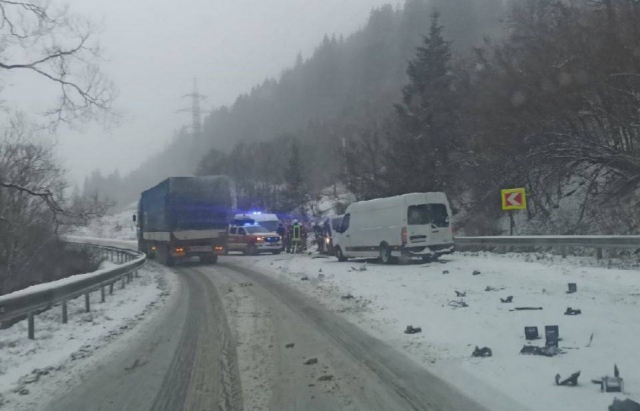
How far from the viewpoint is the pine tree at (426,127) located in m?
40.1

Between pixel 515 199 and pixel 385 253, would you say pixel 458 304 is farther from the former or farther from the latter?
pixel 515 199

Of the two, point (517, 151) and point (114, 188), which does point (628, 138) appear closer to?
point (517, 151)

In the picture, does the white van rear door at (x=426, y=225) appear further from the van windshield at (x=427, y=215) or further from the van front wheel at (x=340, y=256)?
the van front wheel at (x=340, y=256)

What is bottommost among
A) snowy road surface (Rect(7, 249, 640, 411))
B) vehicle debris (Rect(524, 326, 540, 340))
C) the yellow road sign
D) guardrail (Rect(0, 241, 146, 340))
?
snowy road surface (Rect(7, 249, 640, 411))

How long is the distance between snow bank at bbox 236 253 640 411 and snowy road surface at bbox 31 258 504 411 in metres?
0.49

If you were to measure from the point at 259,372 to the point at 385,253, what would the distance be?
15.6 meters

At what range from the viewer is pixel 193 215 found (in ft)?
96.2

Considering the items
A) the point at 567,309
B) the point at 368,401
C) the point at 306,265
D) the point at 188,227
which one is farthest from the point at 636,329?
the point at 188,227

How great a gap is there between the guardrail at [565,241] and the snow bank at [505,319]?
0.77 meters

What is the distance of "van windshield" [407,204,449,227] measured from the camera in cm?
2148

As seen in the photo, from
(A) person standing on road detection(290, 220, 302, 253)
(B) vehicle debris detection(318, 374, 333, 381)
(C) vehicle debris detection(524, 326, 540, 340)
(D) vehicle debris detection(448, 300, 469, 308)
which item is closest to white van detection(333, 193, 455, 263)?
(D) vehicle debris detection(448, 300, 469, 308)

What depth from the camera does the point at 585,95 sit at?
24.2 metres

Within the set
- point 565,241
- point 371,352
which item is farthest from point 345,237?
point 371,352

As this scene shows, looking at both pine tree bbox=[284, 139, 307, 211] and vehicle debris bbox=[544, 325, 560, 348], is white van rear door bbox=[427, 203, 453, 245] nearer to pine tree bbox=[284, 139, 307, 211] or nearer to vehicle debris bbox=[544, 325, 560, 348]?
vehicle debris bbox=[544, 325, 560, 348]
